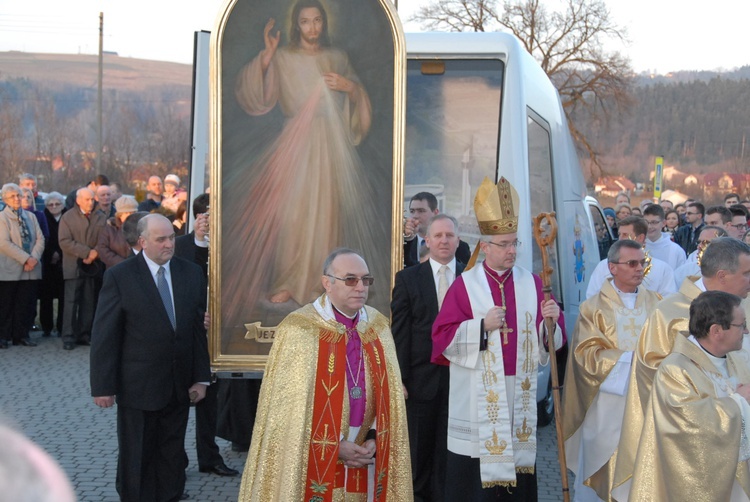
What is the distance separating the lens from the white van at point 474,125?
7.39 m

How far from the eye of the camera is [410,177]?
7934 mm

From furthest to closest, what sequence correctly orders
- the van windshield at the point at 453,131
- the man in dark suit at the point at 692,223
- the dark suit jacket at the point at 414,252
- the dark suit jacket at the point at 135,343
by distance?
the man in dark suit at the point at 692,223, the van windshield at the point at 453,131, the dark suit jacket at the point at 414,252, the dark suit jacket at the point at 135,343

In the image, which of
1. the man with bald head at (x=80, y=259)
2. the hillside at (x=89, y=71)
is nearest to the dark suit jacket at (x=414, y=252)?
the man with bald head at (x=80, y=259)

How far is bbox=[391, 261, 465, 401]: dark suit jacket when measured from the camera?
5961 mm

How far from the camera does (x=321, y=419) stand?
14.3 feet

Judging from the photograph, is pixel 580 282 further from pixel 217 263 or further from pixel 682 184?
pixel 682 184

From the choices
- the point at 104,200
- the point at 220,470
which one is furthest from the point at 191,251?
the point at 104,200

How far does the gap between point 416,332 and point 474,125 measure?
2.46m

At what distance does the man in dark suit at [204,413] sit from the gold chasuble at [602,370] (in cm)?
269

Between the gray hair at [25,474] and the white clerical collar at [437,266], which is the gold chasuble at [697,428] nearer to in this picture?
the white clerical collar at [437,266]

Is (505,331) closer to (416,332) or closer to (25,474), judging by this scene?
(416,332)

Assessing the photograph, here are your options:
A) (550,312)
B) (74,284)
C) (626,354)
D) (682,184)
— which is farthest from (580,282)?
(682,184)

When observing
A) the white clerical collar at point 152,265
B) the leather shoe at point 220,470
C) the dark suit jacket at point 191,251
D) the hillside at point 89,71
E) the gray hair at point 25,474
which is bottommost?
the leather shoe at point 220,470

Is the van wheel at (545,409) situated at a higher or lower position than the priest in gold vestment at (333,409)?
lower
